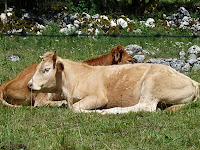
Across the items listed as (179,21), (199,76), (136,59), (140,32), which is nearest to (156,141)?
(199,76)

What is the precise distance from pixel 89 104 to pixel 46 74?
1.05 m

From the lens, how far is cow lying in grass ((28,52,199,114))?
8.97m

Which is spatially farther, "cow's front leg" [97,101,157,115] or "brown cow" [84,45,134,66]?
"brown cow" [84,45,134,66]

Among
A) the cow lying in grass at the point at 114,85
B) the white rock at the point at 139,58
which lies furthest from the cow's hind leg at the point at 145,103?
the white rock at the point at 139,58

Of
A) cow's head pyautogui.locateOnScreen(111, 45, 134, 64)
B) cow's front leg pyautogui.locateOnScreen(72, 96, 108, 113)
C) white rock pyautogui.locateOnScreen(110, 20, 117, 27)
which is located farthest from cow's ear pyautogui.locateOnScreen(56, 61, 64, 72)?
white rock pyautogui.locateOnScreen(110, 20, 117, 27)

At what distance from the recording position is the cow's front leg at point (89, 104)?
901 centimetres

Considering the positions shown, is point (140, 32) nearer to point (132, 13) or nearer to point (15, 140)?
point (132, 13)

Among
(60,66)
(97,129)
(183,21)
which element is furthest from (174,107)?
(183,21)

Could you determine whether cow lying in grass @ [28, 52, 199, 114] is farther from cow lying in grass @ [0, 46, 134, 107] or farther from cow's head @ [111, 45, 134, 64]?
cow's head @ [111, 45, 134, 64]

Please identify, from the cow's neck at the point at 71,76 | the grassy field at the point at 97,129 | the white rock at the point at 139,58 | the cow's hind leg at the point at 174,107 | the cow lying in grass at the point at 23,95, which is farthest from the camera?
the white rock at the point at 139,58

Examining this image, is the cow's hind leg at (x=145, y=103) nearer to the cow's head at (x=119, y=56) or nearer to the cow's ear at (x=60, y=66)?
the cow's ear at (x=60, y=66)

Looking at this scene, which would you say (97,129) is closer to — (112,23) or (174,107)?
(174,107)

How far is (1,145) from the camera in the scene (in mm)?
6211

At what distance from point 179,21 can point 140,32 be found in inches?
134
